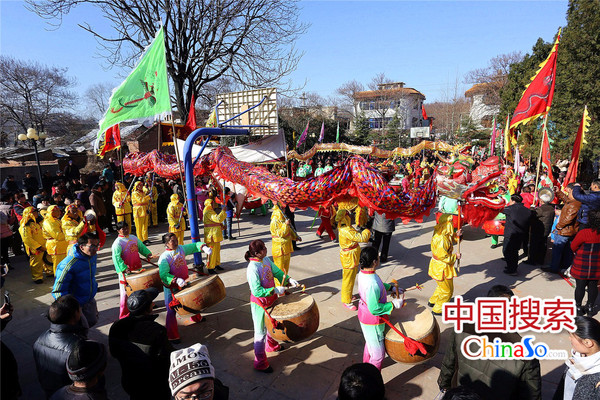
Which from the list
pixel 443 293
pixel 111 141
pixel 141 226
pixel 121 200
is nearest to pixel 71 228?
pixel 141 226

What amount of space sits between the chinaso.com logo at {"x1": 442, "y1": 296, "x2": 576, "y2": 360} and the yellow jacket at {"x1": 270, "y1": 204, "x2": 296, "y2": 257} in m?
3.37

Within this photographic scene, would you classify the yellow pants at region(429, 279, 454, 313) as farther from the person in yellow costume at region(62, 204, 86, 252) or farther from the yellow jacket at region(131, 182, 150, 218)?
the yellow jacket at region(131, 182, 150, 218)

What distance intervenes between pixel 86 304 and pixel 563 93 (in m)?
17.9

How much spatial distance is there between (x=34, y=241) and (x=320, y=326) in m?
6.23

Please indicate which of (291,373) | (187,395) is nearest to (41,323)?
(291,373)

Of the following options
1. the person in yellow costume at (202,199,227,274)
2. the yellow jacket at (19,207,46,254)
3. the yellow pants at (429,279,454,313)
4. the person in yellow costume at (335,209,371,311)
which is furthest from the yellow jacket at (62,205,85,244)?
the yellow pants at (429,279,454,313)

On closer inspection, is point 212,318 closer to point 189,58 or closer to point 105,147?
point 105,147

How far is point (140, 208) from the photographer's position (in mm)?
9109

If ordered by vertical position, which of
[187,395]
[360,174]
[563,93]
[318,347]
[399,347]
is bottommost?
[318,347]

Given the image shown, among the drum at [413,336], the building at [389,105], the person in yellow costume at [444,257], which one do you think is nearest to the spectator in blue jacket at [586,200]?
the person in yellow costume at [444,257]

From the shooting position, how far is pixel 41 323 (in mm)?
5332

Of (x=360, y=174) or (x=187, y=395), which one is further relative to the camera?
(x=360, y=174)

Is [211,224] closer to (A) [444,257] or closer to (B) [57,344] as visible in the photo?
(B) [57,344]

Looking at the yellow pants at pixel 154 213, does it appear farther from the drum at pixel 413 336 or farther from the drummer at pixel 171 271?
the drum at pixel 413 336
